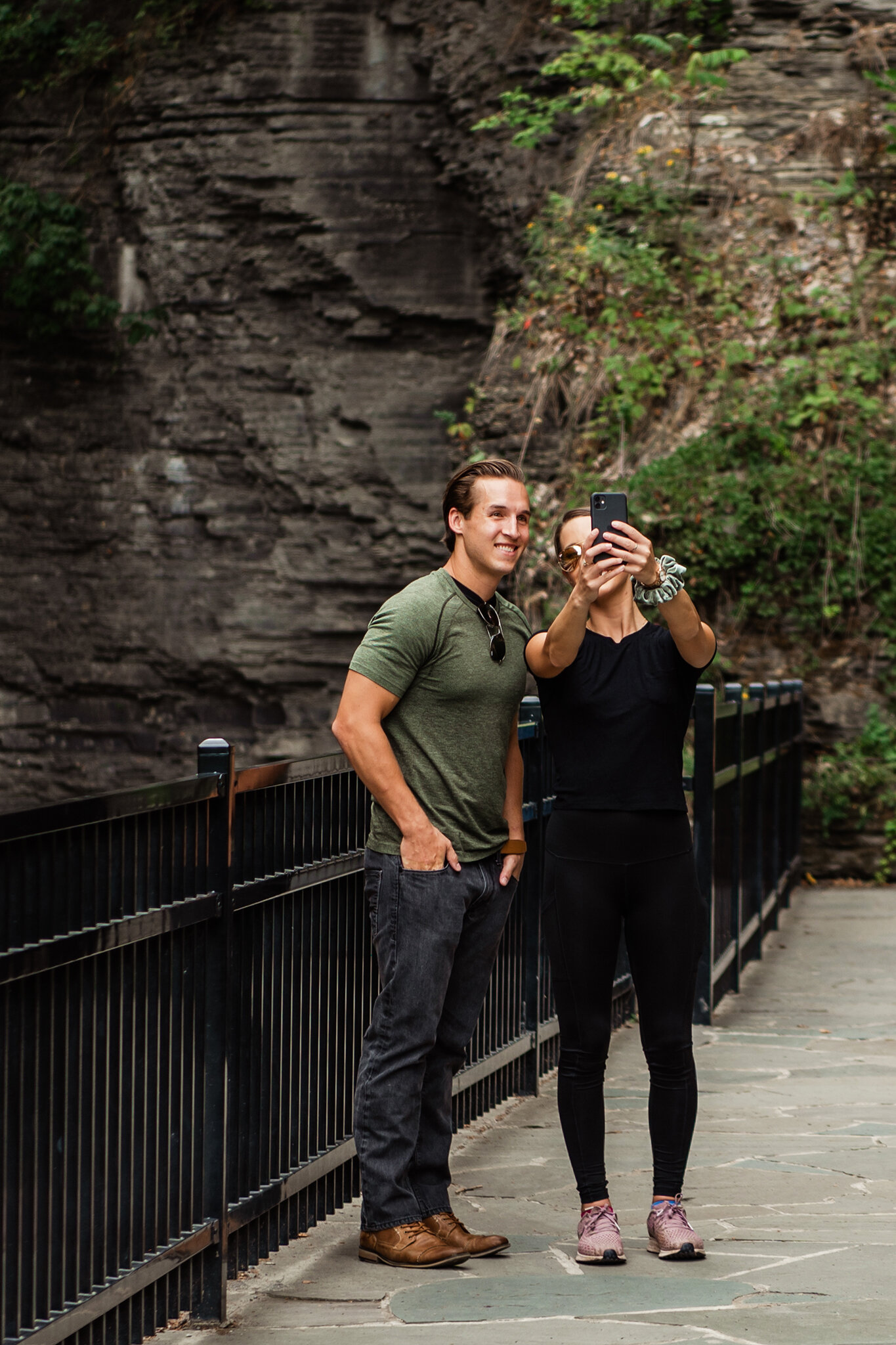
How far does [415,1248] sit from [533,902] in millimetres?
2400

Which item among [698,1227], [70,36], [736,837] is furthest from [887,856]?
[70,36]

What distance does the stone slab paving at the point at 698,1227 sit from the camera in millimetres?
3607

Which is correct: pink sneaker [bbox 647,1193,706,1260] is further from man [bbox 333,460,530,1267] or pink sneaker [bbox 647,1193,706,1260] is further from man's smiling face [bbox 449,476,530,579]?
man's smiling face [bbox 449,476,530,579]

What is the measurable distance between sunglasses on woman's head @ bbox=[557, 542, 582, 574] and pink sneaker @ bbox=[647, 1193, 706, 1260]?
5.75 feet

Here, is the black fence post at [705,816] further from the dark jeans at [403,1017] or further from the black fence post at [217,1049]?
the black fence post at [217,1049]

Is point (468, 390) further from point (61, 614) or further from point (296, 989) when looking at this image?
point (296, 989)

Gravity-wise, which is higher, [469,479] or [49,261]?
[49,261]

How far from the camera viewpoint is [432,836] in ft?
12.8

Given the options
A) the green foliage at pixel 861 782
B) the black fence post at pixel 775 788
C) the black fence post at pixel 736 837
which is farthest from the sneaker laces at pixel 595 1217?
the green foliage at pixel 861 782

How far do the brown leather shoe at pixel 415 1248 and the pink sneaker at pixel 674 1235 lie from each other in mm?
538

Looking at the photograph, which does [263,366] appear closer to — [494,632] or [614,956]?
[494,632]

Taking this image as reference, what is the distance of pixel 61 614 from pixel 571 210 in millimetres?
8113

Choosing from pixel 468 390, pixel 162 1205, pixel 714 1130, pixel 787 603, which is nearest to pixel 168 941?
pixel 162 1205

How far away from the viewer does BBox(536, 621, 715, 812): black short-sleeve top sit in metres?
4.02
